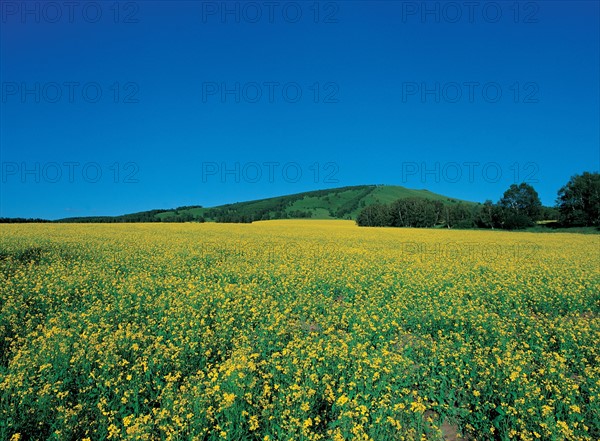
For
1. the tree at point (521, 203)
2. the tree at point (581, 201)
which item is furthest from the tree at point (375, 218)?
the tree at point (581, 201)

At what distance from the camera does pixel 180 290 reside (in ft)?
32.3

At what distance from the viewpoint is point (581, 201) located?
62.7 meters

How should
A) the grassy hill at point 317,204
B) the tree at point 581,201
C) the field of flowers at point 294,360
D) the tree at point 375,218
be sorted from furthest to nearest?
the grassy hill at point 317,204
the tree at point 375,218
the tree at point 581,201
the field of flowers at point 294,360

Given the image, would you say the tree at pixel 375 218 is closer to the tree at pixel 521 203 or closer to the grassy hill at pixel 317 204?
the tree at pixel 521 203

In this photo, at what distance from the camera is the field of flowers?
13.8ft

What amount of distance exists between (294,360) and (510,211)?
78279 mm

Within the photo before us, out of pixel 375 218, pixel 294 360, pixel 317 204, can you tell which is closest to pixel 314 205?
pixel 317 204

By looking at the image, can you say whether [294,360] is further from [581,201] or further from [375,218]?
[375,218]

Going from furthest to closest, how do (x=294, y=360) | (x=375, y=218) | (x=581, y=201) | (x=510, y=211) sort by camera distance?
(x=375, y=218) < (x=510, y=211) < (x=581, y=201) < (x=294, y=360)

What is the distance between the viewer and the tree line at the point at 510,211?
2420 inches

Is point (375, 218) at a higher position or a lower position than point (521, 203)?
lower

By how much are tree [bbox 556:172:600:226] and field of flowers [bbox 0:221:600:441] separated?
62999 mm

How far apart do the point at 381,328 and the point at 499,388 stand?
8.71 ft

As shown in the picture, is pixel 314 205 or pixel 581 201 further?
pixel 314 205
